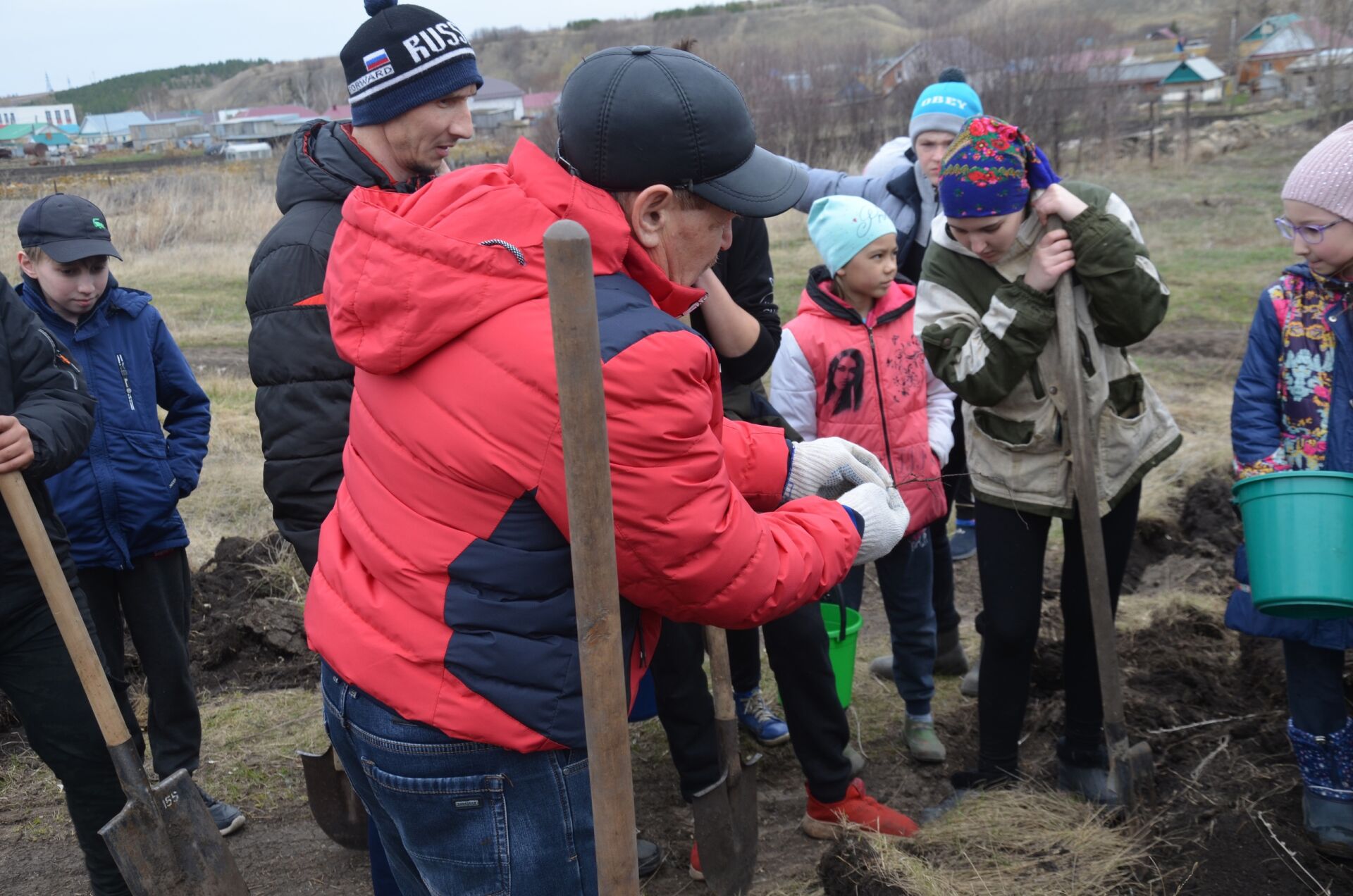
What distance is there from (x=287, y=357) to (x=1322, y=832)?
2.95 meters

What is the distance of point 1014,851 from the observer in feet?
9.98

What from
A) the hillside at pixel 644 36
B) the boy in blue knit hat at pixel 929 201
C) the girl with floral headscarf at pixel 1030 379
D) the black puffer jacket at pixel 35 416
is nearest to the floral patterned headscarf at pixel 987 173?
the girl with floral headscarf at pixel 1030 379

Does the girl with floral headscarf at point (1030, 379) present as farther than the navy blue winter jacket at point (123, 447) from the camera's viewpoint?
No

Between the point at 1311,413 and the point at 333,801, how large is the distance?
2937 mm

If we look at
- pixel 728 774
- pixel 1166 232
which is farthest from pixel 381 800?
pixel 1166 232

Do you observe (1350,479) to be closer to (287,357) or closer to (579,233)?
(579,233)

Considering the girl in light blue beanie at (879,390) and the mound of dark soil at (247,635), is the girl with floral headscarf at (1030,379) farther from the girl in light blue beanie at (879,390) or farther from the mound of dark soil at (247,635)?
the mound of dark soil at (247,635)

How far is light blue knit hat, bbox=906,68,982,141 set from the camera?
447cm

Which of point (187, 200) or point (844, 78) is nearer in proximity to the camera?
point (187, 200)

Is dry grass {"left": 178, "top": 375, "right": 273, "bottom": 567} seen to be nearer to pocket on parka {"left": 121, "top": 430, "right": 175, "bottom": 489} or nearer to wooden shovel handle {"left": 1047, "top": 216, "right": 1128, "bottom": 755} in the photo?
pocket on parka {"left": 121, "top": 430, "right": 175, "bottom": 489}

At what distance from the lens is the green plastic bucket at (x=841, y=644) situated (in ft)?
11.6

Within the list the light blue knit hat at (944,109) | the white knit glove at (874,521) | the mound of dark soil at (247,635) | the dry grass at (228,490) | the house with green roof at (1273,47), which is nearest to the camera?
the white knit glove at (874,521)

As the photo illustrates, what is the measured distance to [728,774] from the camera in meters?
3.02

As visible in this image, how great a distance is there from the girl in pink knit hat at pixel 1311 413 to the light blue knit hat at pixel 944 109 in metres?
1.75
